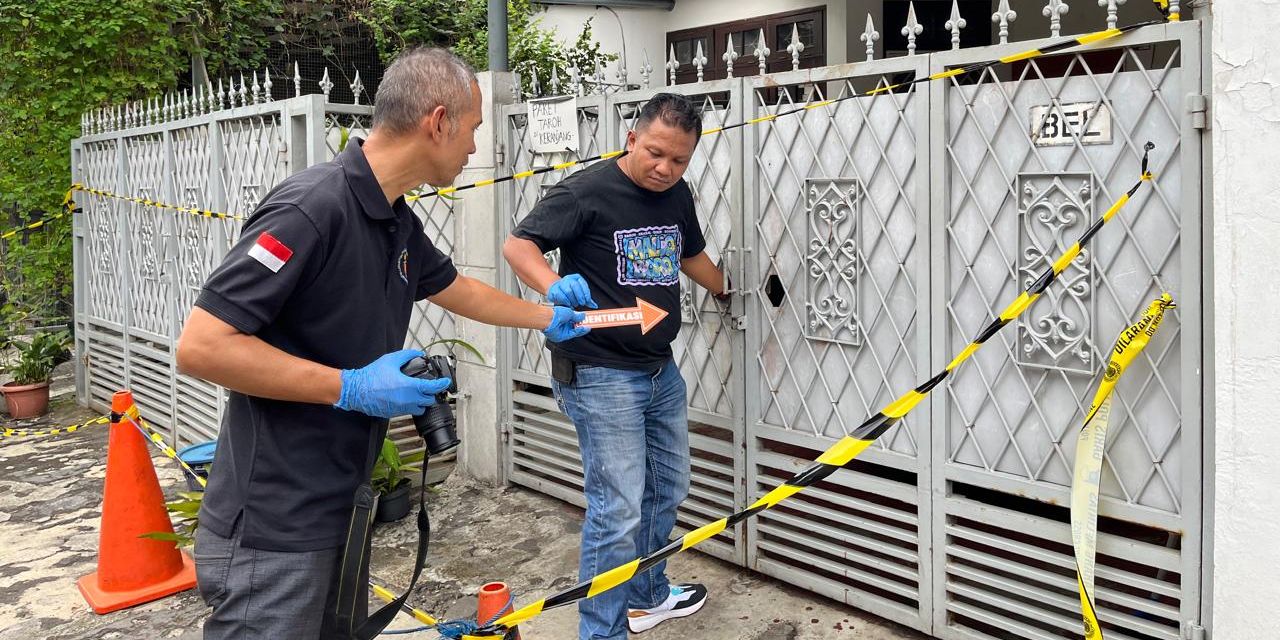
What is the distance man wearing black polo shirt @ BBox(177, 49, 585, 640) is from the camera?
2.28 metres

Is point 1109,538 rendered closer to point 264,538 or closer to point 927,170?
point 927,170

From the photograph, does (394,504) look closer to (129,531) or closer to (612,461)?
(129,531)

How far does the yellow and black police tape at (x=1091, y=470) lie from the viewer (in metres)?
3.34

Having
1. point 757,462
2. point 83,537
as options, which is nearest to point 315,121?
point 83,537

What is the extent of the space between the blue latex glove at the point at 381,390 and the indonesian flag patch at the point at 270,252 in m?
0.29

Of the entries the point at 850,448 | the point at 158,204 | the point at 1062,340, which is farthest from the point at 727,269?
the point at 158,204

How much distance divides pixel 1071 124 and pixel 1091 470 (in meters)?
1.16

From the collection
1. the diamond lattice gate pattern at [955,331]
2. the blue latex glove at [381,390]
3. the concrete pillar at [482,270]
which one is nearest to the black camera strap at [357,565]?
the blue latex glove at [381,390]

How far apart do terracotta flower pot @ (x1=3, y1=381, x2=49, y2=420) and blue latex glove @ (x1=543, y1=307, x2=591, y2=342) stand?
24.8ft

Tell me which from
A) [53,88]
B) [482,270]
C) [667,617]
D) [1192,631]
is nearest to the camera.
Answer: [1192,631]

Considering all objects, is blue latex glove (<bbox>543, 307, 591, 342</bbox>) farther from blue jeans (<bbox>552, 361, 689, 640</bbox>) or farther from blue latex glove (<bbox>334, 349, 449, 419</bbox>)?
blue latex glove (<bbox>334, 349, 449, 419</bbox>)

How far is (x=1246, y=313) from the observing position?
2.99m

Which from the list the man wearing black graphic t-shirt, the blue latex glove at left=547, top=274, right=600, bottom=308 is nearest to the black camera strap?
the blue latex glove at left=547, top=274, right=600, bottom=308

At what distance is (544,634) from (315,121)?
3.27 meters
